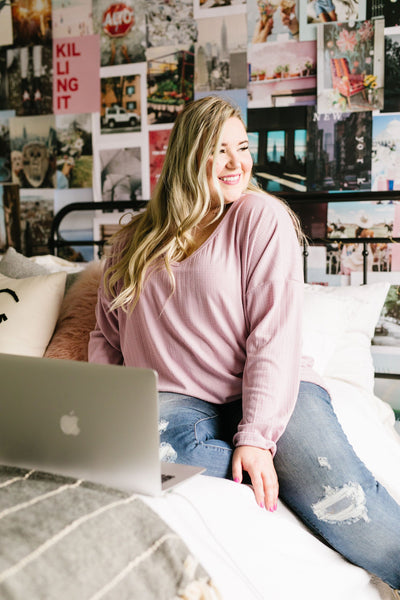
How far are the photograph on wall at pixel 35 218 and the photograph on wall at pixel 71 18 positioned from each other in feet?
1.96

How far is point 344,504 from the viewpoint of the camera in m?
1.09

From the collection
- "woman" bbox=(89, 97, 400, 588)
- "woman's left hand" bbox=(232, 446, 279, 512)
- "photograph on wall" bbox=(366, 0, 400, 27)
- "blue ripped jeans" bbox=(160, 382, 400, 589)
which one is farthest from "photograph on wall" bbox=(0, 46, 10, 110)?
"woman's left hand" bbox=(232, 446, 279, 512)

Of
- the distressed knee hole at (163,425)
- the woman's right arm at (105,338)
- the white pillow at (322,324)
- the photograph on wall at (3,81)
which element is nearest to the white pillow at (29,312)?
the woman's right arm at (105,338)

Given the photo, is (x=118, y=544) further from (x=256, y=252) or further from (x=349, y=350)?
(x=349, y=350)

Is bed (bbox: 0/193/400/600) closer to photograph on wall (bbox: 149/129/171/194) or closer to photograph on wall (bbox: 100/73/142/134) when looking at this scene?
photograph on wall (bbox: 149/129/171/194)

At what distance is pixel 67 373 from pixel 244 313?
0.49 metres

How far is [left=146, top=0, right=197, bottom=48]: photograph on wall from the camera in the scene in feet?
7.06

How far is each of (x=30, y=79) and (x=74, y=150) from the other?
1.12 ft

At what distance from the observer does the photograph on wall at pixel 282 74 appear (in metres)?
2.02

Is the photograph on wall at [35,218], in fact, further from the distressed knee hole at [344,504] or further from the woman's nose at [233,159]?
the distressed knee hole at [344,504]

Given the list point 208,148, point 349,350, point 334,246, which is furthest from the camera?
point 334,246

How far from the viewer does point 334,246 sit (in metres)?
2.07

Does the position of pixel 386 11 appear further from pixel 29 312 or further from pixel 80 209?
pixel 29 312

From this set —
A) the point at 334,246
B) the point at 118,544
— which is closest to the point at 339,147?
the point at 334,246
